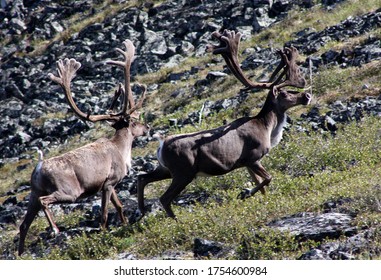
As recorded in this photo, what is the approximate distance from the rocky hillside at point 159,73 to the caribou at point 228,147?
1.09 meters

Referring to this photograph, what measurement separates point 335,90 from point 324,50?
4.00m

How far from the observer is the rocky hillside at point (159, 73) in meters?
13.8

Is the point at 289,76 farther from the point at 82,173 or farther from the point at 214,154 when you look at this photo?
the point at 82,173

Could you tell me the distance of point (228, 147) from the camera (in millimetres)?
13562

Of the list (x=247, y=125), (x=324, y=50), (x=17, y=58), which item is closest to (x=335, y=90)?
(x=324, y=50)

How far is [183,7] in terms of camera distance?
35.7 m

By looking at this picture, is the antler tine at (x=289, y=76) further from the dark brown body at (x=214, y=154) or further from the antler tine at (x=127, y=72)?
the antler tine at (x=127, y=72)

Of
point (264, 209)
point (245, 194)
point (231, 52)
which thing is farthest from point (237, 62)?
point (264, 209)

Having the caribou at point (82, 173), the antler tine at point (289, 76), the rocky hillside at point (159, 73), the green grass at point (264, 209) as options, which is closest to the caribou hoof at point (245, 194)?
the green grass at point (264, 209)

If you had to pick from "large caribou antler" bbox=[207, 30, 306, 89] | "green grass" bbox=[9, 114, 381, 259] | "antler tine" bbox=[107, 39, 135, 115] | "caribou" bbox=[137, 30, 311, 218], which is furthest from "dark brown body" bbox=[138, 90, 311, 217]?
"antler tine" bbox=[107, 39, 135, 115]

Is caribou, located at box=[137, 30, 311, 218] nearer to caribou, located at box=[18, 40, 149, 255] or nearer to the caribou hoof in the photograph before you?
the caribou hoof

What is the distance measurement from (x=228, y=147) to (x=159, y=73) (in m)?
16.8

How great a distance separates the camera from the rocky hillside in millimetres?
13805
